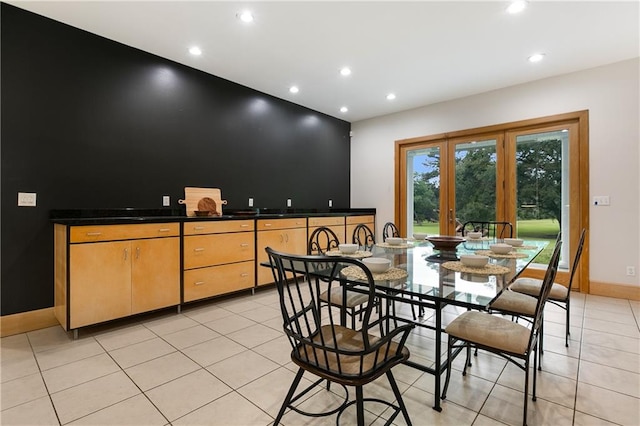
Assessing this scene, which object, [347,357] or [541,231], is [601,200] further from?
[347,357]

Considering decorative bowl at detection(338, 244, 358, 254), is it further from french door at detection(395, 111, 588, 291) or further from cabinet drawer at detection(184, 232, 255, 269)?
french door at detection(395, 111, 588, 291)

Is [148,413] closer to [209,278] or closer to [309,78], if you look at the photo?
[209,278]

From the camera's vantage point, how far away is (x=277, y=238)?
413cm

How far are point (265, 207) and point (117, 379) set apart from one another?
304cm

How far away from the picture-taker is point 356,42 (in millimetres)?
3254

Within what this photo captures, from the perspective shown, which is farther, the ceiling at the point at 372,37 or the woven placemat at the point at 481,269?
the ceiling at the point at 372,37

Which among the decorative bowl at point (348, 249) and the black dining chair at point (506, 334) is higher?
the decorative bowl at point (348, 249)

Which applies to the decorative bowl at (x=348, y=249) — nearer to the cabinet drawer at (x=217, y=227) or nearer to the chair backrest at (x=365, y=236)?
the chair backrest at (x=365, y=236)

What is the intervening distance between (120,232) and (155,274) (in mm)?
520

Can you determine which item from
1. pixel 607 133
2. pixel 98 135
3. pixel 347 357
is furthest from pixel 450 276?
pixel 607 133

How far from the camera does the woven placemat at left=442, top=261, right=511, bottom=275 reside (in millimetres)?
1666

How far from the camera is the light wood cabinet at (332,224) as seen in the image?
4617 millimetres

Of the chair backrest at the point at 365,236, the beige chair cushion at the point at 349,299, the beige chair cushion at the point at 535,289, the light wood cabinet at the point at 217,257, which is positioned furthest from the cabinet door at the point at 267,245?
the beige chair cushion at the point at 535,289

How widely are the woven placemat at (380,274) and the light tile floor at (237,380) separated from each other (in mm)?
741
